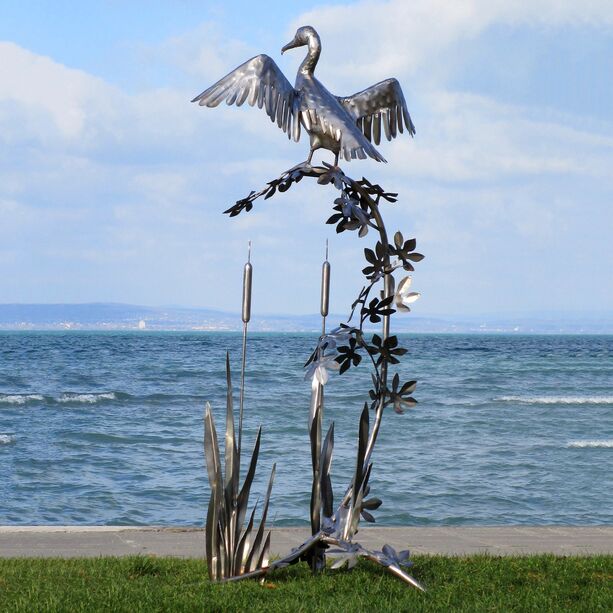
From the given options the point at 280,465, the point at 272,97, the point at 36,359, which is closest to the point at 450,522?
the point at 280,465

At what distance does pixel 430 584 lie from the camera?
17.0 ft

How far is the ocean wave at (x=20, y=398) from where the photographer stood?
20.6 m

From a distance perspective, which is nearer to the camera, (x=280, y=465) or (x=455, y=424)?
(x=280, y=465)

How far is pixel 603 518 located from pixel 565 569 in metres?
4.24

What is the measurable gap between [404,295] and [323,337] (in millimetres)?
477

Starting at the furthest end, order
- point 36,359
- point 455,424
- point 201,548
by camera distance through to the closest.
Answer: point 36,359
point 455,424
point 201,548

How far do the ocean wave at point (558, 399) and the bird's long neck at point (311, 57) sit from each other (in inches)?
691

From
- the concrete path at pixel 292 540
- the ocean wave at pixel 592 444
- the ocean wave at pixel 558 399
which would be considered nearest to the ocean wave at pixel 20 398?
the ocean wave at pixel 558 399

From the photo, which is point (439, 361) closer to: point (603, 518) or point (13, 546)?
point (603, 518)

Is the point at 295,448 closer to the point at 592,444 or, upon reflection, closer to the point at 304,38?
the point at 592,444

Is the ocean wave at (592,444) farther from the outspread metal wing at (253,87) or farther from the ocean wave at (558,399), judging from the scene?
the outspread metal wing at (253,87)

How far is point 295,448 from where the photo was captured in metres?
13.4

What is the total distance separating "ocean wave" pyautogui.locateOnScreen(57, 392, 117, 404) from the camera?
817 inches

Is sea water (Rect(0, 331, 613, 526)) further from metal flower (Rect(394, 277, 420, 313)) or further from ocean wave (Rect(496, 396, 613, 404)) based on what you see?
metal flower (Rect(394, 277, 420, 313))
